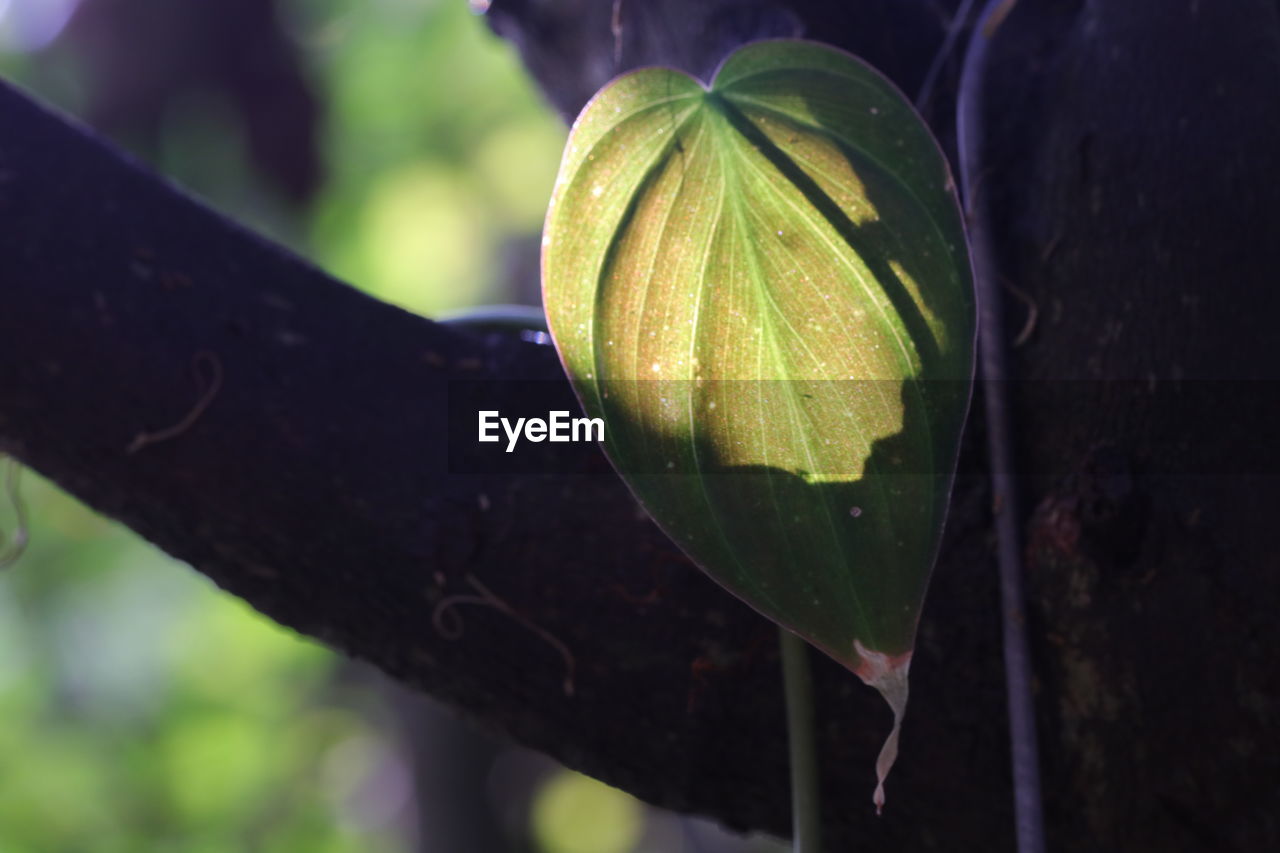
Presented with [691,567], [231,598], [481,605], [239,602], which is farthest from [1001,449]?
[231,598]

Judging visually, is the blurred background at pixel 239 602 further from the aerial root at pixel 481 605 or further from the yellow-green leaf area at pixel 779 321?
the yellow-green leaf area at pixel 779 321

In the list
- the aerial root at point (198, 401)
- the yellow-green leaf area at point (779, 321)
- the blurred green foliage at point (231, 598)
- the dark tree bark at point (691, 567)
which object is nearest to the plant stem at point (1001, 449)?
the dark tree bark at point (691, 567)

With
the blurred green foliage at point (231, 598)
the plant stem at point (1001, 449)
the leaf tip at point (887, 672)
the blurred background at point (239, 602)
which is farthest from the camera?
the blurred green foliage at point (231, 598)

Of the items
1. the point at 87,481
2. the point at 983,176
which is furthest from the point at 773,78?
the point at 87,481

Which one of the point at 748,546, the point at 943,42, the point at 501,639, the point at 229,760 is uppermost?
the point at 943,42

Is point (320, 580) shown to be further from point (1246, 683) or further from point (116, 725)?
point (116, 725)
